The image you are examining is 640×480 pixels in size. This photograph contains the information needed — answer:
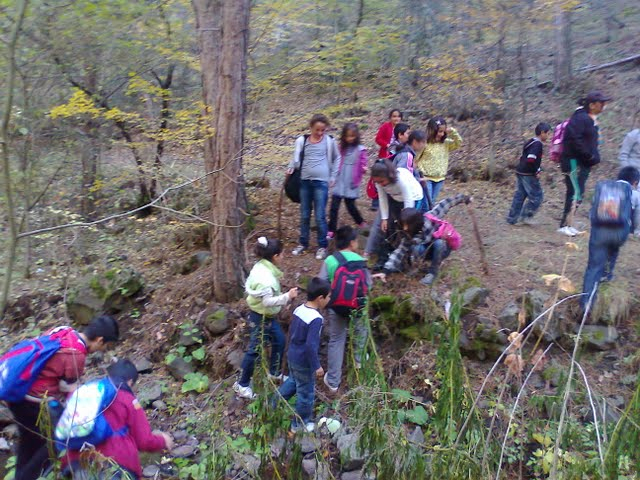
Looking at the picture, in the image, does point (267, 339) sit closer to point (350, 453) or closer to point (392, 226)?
point (392, 226)

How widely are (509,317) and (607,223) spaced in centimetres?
139

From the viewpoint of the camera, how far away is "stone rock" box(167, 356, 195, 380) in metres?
6.32

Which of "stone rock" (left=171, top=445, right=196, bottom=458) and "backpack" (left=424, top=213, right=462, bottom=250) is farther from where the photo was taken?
→ "backpack" (left=424, top=213, right=462, bottom=250)

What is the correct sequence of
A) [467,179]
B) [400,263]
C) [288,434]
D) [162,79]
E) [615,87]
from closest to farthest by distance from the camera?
[288,434] → [400,263] → [162,79] → [467,179] → [615,87]

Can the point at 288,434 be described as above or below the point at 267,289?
below

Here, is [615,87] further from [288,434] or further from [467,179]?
[288,434]

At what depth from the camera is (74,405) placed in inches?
123

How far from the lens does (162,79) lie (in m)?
10.2

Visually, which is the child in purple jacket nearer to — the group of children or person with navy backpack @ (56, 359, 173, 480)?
the group of children

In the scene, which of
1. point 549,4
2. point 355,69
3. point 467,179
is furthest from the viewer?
point 355,69

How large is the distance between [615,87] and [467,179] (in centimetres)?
Answer: 499

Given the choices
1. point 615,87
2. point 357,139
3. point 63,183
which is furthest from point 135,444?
point 615,87

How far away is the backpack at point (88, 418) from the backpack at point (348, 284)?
225cm

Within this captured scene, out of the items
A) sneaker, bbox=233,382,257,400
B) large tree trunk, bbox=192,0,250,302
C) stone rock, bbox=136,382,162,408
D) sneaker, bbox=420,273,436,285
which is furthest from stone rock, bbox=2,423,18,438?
sneaker, bbox=420,273,436,285
